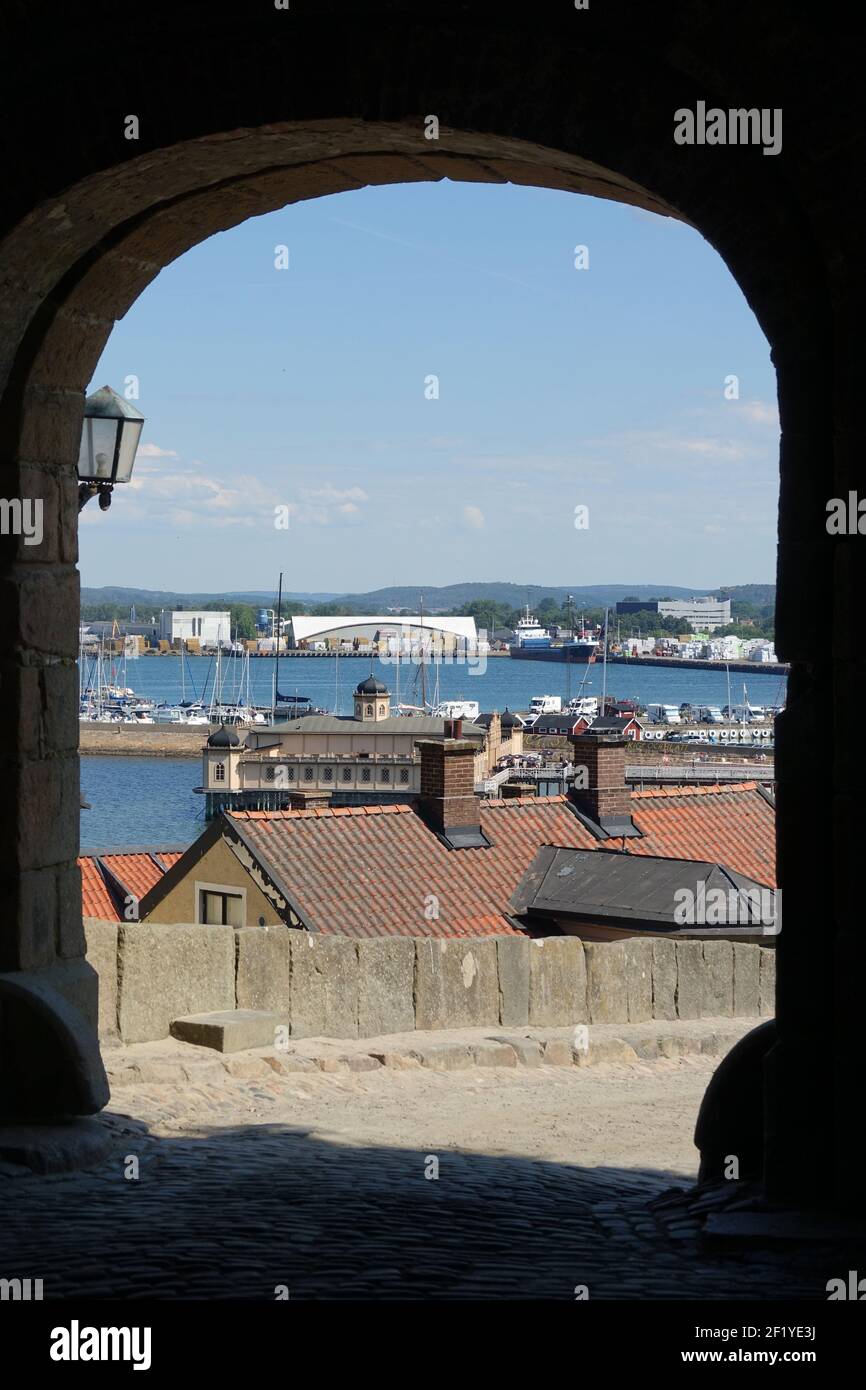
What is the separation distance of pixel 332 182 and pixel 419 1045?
217 inches

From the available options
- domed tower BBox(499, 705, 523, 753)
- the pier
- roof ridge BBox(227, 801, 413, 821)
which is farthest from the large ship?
roof ridge BBox(227, 801, 413, 821)

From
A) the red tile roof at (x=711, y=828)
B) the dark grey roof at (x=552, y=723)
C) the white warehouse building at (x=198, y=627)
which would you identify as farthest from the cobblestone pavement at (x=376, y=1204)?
the white warehouse building at (x=198, y=627)

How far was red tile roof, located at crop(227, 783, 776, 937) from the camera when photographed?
1645 centimetres

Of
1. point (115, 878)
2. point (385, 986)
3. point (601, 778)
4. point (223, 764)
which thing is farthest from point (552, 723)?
point (385, 986)

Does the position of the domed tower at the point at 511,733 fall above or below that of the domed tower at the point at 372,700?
below

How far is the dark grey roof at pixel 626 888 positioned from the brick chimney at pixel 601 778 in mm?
2168

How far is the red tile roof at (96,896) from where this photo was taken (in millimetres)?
17953

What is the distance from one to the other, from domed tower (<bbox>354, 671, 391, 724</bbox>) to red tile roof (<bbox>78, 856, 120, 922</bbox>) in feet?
124

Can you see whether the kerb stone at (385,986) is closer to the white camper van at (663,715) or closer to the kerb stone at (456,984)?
the kerb stone at (456,984)

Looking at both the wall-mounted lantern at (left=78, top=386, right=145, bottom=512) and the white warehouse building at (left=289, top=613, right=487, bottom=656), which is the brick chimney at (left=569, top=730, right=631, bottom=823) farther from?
the white warehouse building at (left=289, top=613, right=487, bottom=656)

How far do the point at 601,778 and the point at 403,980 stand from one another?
9.82 metres

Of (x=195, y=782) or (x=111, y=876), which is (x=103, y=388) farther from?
(x=195, y=782)

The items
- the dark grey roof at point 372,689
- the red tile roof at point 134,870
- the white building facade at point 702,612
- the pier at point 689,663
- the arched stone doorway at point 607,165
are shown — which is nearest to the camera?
the arched stone doorway at point 607,165

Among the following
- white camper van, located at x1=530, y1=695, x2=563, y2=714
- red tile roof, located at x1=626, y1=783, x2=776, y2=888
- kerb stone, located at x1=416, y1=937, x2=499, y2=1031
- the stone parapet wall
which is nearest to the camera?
the stone parapet wall
